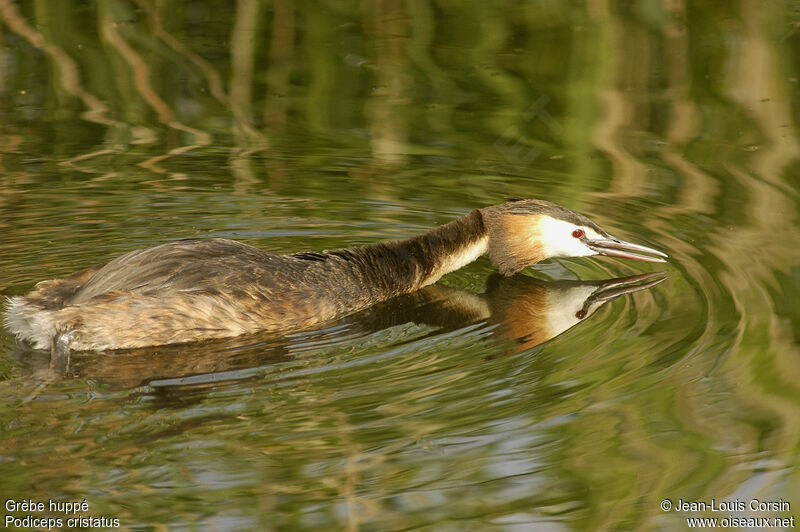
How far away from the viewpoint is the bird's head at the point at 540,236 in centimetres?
670

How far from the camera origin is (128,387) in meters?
5.04

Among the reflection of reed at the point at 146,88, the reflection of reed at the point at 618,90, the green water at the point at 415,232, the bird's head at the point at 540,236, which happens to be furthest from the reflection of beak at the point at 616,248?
the reflection of reed at the point at 146,88

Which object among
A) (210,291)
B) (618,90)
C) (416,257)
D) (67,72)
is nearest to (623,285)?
(416,257)

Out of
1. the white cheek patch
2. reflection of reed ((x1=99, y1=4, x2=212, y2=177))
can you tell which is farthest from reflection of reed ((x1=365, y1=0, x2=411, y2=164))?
the white cheek patch

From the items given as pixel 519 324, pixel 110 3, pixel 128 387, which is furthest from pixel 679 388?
pixel 110 3

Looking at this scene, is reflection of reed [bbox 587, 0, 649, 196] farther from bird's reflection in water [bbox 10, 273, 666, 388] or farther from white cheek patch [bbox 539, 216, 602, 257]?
bird's reflection in water [bbox 10, 273, 666, 388]

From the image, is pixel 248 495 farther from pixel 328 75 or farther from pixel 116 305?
pixel 328 75

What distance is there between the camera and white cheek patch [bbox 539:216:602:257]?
22.0ft

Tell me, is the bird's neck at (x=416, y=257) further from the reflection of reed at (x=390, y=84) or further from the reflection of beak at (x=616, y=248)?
the reflection of reed at (x=390, y=84)

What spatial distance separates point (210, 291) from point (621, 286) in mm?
2221

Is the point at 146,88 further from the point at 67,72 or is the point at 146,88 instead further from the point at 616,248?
the point at 616,248

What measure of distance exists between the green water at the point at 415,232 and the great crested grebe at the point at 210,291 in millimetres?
107

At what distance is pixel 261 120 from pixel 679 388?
4.77 m

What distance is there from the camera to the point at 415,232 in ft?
23.4
